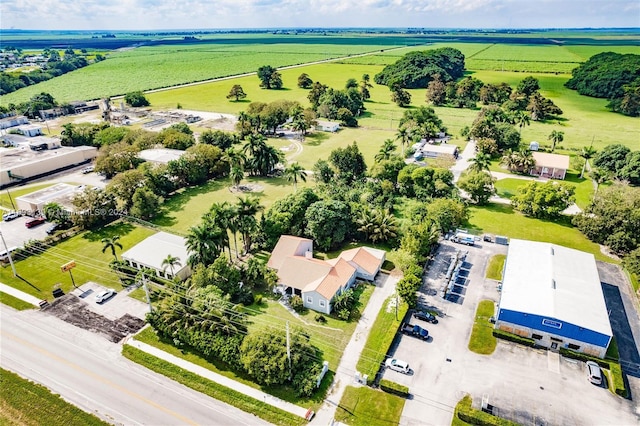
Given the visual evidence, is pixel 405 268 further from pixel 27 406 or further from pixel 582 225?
pixel 27 406

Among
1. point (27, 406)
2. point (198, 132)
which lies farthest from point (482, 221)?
point (198, 132)

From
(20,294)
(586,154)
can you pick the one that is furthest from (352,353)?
(586,154)

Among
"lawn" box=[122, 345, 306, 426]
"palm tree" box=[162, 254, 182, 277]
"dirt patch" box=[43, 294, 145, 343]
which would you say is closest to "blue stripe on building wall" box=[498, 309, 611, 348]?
"lawn" box=[122, 345, 306, 426]

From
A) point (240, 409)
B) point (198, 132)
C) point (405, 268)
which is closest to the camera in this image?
point (240, 409)

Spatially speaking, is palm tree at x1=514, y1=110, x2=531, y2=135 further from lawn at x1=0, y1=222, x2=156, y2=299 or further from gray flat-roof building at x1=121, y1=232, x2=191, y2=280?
lawn at x1=0, y1=222, x2=156, y2=299

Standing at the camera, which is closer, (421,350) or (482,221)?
(421,350)

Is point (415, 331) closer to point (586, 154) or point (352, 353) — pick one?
point (352, 353)

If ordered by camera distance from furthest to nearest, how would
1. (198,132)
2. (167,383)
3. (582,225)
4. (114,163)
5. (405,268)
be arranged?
(198,132) → (114,163) → (582,225) → (405,268) → (167,383)
